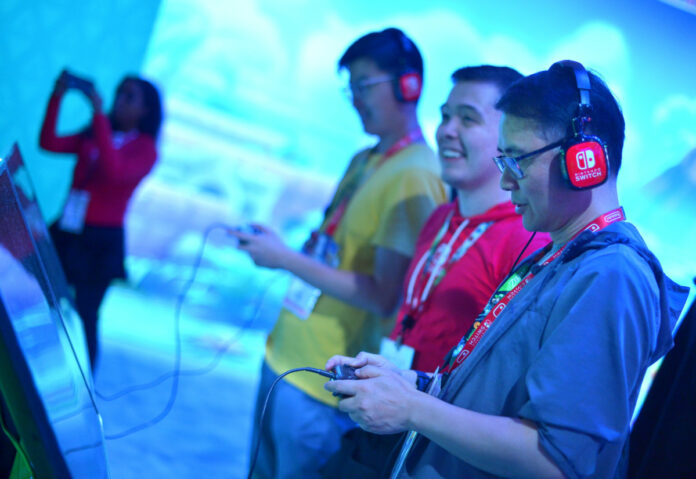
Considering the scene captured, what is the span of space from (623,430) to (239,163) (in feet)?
14.2

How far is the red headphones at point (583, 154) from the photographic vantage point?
85 centimetres

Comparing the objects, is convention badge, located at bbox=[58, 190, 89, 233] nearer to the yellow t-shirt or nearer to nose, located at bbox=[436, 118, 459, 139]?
the yellow t-shirt

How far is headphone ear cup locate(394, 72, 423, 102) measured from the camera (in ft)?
5.57

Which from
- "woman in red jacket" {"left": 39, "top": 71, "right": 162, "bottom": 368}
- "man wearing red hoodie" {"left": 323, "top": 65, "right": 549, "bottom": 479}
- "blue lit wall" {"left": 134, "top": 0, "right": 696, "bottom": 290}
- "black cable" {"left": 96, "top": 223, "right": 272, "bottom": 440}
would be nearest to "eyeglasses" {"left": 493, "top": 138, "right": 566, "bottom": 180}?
"man wearing red hoodie" {"left": 323, "top": 65, "right": 549, "bottom": 479}

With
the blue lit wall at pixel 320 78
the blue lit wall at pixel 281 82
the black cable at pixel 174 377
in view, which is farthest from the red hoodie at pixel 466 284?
the blue lit wall at pixel 320 78

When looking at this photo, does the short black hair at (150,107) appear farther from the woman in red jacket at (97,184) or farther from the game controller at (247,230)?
the game controller at (247,230)

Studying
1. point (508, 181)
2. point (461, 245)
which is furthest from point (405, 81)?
point (508, 181)

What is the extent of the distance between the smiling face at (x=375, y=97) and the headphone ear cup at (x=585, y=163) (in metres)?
0.91

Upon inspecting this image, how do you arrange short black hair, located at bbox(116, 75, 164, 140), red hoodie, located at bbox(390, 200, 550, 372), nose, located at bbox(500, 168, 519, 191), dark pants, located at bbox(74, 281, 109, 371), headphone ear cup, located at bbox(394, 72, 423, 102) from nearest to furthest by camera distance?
1. nose, located at bbox(500, 168, 519, 191)
2. red hoodie, located at bbox(390, 200, 550, 372)
3. headphone ear cup, located at bbox(394, 72, 423, 102)
4. dark pants, located at bbox(74, 281, 109, 371)
5. short black hair, located at bbox(116, 75, 164, 140)

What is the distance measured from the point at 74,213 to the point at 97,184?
0.58 ft

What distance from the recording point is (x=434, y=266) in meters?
1.37

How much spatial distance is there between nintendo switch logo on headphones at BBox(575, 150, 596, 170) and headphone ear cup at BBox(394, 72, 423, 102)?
0.93 metres

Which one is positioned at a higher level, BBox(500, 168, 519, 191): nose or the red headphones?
the red headphones

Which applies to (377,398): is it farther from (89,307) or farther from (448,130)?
Answer: (89,307)
